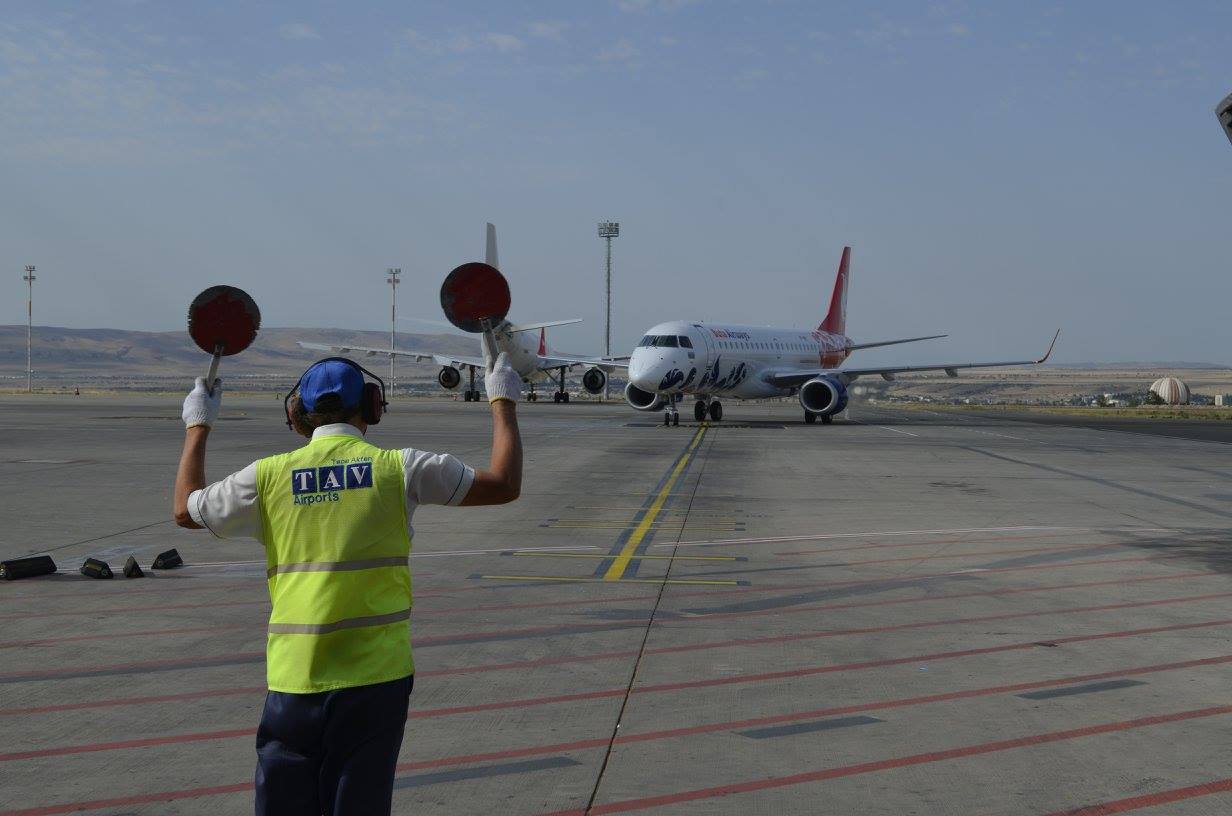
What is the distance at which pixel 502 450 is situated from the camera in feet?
14.1

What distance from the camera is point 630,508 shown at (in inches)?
714

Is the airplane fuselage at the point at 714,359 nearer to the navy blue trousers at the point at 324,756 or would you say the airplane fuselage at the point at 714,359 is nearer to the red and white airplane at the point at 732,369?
the red and white airplane at the point at 732,369

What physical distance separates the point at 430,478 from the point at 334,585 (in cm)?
45

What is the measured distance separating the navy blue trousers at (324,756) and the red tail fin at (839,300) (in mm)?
58710

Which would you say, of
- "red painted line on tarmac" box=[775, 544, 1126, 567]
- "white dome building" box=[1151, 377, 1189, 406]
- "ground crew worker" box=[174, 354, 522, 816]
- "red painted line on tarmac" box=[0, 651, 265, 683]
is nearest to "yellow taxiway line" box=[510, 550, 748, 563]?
"red painted line on tarmac" box=[775, 544, 1126, 567]

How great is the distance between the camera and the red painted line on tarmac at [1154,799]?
221 inches

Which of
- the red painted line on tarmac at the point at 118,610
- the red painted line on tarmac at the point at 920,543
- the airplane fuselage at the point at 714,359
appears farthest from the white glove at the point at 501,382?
the airplane fuselage at the point at 714,359

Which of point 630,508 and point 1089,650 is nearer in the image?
point 1089,650

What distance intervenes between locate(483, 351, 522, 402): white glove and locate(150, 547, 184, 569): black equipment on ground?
8685 millimetres

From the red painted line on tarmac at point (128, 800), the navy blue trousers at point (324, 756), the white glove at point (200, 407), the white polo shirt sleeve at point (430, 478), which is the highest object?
the white glove at point (200, 407)

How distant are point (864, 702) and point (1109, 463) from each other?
23.4 m

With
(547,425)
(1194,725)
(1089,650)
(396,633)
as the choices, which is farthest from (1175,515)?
(547,425)

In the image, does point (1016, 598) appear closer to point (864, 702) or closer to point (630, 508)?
point (864, 702)

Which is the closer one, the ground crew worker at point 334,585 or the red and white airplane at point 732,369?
the ground crew worker at point 334,585
